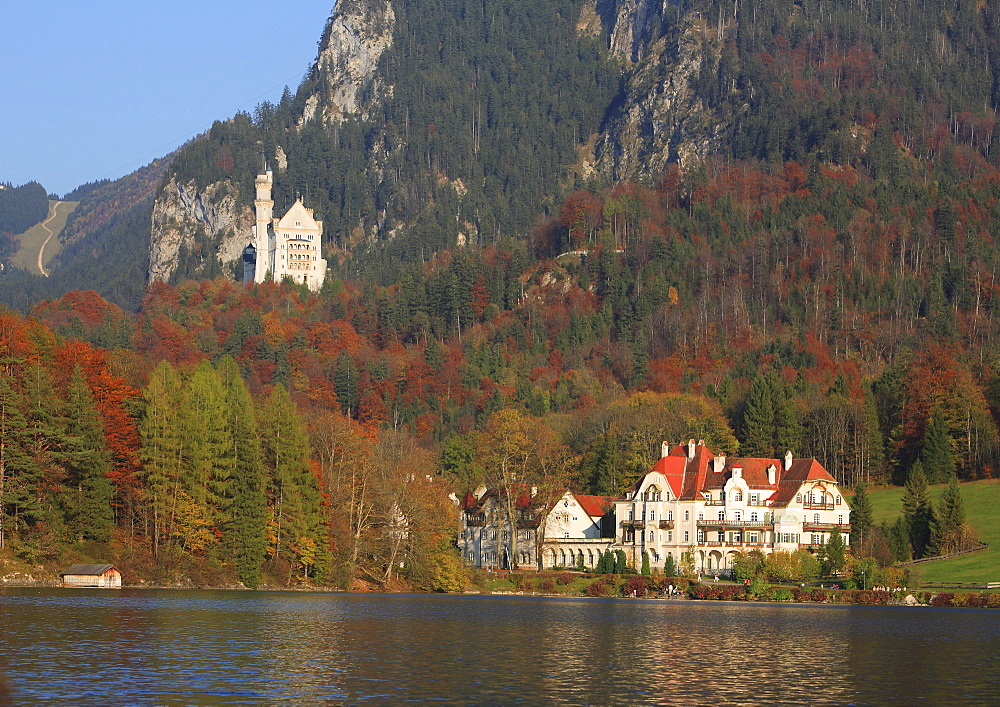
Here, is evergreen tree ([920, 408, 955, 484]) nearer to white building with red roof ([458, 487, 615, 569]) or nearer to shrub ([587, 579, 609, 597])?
white building with red roof ([458, 487, 615, 569])

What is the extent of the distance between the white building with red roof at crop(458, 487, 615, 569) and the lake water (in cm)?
4738

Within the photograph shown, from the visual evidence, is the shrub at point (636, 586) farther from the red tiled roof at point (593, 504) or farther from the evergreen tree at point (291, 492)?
the evergreen tree at point (291, 492)

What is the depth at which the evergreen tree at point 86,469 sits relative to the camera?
84.7 meters

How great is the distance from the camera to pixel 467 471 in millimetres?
142875

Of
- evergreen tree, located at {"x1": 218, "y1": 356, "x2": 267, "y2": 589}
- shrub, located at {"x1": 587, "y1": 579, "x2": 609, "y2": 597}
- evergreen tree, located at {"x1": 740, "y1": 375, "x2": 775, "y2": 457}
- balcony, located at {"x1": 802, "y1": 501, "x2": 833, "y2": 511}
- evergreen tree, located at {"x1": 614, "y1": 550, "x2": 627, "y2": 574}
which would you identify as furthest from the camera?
evergreen tree, located at {"x1": 740, "y1": 375, "x2": 775, "y2": 457}

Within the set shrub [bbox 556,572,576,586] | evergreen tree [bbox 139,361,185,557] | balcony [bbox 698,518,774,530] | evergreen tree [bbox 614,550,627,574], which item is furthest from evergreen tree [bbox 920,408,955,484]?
evergreen tree [bbox 139,361,185,557]

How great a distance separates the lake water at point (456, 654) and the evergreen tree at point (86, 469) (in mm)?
8955

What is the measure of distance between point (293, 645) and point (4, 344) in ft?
155

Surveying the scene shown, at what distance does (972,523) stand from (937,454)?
75.0 feet

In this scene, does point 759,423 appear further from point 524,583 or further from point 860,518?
point 524,583

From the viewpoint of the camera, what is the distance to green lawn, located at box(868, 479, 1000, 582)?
318 ft

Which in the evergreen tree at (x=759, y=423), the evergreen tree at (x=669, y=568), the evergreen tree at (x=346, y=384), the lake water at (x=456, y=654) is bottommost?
the lake water at (x=456, y=654)

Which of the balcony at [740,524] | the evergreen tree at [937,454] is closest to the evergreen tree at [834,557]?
the balcony at [740,524]

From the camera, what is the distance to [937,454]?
13312cm
